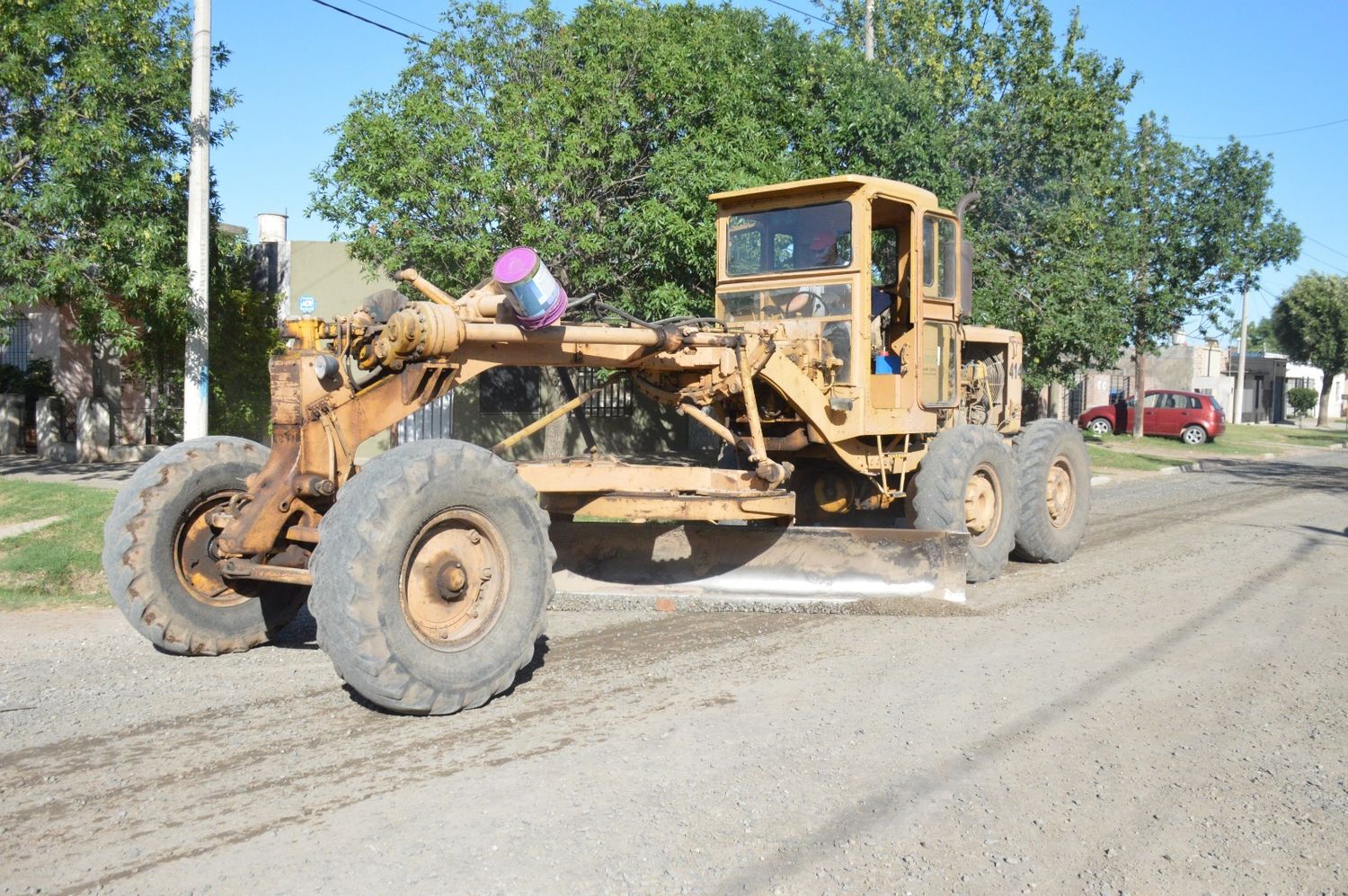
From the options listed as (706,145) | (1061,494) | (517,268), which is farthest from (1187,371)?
(517,268)

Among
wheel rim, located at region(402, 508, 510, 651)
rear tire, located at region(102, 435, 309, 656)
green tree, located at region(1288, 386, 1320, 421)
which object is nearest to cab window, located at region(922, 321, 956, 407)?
wheel rim, located at region(402, 508, 510, 651)

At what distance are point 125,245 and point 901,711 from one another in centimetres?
1071

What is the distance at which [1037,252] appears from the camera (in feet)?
67.2

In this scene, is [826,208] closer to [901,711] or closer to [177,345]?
[901,711]

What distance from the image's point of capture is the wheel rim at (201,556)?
6727mm

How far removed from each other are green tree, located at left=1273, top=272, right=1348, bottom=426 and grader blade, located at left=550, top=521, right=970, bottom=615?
52692 millimetres

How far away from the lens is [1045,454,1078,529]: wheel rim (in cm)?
1128

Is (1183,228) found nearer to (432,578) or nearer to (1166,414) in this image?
(1166,414)

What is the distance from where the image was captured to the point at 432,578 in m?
5.88

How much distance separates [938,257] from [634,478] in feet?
12.8

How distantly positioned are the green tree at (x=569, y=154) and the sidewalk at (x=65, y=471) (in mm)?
4819

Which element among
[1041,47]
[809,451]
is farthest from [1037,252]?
[809,451]

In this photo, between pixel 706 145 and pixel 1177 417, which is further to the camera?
pixel 1177 417

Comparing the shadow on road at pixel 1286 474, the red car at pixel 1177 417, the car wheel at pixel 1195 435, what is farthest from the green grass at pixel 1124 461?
the red car at pixel 1177 417
